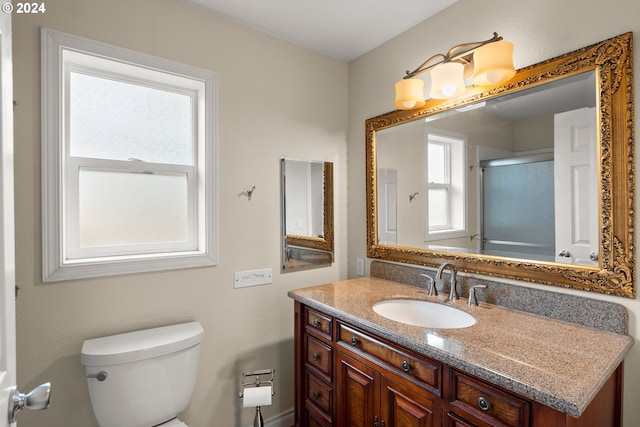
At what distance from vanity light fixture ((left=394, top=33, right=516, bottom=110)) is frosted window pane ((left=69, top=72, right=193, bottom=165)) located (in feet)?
4.00

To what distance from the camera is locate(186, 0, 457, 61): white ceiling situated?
168 cm

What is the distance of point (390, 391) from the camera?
1.26 meters

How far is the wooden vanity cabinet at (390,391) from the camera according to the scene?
0.94 m

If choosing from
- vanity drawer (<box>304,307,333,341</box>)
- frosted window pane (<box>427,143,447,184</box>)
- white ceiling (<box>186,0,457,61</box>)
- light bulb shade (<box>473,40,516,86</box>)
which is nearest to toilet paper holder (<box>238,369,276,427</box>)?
vanity drawer (<box>304,307,333,341</box>)

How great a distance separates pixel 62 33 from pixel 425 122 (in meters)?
1.76

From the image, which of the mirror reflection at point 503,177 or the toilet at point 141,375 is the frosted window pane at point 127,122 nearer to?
the toilet at point 141,375

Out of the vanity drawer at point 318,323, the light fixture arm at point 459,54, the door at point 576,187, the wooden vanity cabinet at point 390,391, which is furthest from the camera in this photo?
the vanity drawer at point 318,323

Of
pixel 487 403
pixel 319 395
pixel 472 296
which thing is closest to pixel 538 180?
pixel 472 296

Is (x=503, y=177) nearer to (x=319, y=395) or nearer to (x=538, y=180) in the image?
(x=538, y=180)

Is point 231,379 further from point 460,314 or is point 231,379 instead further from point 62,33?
point 62,33

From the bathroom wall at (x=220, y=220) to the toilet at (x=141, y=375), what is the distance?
162 millimetres

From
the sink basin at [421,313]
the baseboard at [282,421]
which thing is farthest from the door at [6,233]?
the baseboard at [282,421]

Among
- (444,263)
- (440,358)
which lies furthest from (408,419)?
(444,263)

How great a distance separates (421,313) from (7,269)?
5.09 feet
